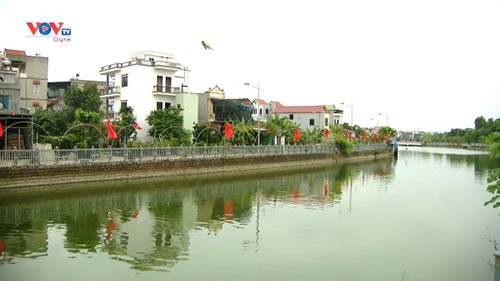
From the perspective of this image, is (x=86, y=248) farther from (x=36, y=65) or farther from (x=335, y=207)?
(x=36, y=65)

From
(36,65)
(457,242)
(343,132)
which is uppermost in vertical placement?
(36,65)

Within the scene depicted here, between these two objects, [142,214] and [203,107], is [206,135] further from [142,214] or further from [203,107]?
[142,214]

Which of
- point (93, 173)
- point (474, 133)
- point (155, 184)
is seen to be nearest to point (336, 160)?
point (155, 184)

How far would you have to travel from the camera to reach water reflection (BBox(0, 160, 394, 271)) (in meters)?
13.4

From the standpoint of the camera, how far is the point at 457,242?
596 inches

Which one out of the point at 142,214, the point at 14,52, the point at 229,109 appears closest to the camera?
the point at 142,214

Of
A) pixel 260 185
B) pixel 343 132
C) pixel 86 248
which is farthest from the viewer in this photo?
pixel 343 132

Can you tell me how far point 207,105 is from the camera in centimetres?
4491

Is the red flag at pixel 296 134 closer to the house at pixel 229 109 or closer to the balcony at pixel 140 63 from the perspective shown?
the house at pixel 229 109

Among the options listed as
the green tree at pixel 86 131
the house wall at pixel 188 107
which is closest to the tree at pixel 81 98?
the green tree at pixel 86 131

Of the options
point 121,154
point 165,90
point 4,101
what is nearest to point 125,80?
point 165,90

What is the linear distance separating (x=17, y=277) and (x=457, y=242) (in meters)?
13.3

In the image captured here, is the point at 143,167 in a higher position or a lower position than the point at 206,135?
lower

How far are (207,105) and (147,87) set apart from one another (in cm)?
684
